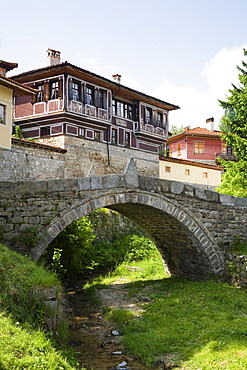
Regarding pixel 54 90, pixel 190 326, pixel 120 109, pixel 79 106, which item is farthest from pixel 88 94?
pixel 190 326

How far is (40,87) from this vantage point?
906 inches

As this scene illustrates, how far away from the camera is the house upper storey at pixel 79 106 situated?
2194cm

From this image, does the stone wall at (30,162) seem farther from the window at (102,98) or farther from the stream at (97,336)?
the stream at (97,336)

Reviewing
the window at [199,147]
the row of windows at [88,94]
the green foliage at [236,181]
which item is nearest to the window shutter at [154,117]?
the row of windows at [88,94]

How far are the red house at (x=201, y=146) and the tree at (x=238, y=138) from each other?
16227mm

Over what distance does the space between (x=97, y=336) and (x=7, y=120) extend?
41.5 ft

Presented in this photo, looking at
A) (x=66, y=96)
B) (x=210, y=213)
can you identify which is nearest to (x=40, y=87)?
(x=66, y=96)

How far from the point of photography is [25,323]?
573 centimetres

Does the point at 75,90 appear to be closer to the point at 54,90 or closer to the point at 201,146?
the point at 54,90

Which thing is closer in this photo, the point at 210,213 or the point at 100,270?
the point at 210,213

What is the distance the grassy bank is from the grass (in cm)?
188

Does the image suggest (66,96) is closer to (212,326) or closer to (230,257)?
(230,257)

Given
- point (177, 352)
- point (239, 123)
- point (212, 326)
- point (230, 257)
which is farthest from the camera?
point (239, 123)

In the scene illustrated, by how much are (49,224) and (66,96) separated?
558 inches
